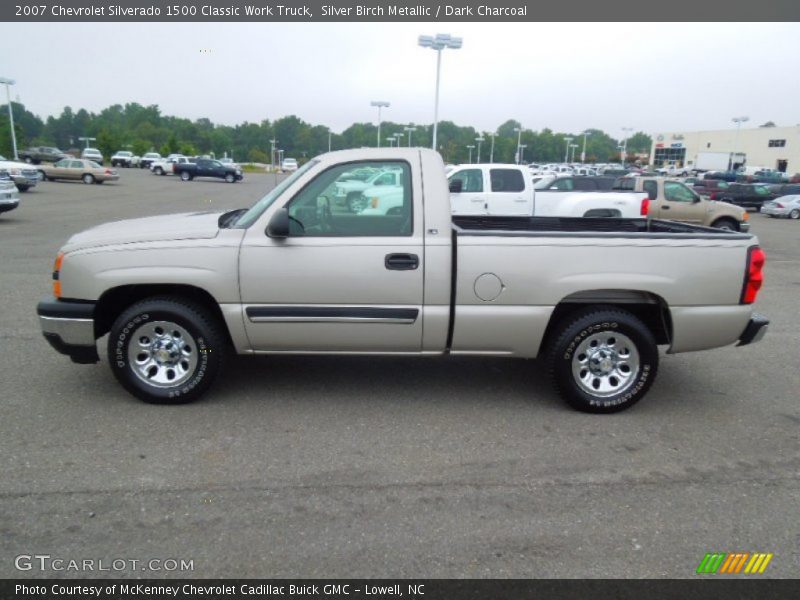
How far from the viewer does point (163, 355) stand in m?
4.57

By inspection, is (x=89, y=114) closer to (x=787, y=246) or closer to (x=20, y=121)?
(x=20, y=121)

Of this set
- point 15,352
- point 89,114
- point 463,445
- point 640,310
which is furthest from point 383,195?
point 89,114

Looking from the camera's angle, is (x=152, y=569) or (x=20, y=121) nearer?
(x=152, y=569)

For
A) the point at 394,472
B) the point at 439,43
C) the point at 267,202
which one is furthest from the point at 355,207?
the point at 439,43

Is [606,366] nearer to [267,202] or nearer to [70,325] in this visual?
[267,202]

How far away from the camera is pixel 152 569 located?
2812mm

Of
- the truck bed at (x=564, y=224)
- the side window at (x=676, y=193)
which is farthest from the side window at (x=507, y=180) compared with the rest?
the truck bed at (x=564, y=224)

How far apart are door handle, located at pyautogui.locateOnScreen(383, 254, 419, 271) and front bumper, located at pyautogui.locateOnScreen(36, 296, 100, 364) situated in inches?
85.8

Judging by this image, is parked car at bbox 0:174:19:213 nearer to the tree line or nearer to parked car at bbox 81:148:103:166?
the tree line

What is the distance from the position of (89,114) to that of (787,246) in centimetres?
15071

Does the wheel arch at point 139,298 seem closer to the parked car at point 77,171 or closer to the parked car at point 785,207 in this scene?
the parked car at point 785,207

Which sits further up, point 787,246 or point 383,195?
point 383,195

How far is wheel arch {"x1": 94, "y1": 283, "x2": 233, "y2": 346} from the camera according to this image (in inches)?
178
